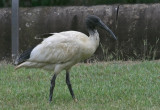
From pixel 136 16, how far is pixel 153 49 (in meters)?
0.78

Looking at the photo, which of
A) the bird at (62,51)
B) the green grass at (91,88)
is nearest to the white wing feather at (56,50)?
the bird at (62,51)

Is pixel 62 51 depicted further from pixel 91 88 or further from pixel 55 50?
pixel 91 88

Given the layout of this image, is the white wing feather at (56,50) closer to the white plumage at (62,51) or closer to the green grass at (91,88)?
the white plumage at (62,51)

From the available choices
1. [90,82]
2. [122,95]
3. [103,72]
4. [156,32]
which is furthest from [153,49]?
[122,95]

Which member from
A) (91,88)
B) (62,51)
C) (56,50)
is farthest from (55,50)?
(91,88)

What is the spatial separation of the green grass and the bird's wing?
611 millimetres

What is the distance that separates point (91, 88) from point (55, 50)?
1200 mm

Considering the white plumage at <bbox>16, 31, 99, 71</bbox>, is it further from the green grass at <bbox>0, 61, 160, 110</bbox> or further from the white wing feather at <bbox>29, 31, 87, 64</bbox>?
the green grass at <bbox>0, 61, 160, 110</bbox>

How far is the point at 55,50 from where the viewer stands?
7895mm

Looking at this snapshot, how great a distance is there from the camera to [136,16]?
11586 millimetres

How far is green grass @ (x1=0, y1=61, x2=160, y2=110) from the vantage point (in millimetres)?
7637

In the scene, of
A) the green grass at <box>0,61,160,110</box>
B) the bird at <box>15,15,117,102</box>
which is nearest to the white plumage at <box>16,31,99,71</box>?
the bird at <box>15,15,117,102</box>

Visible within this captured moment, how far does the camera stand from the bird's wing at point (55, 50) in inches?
306

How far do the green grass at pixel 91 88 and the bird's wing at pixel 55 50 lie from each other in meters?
0.61
